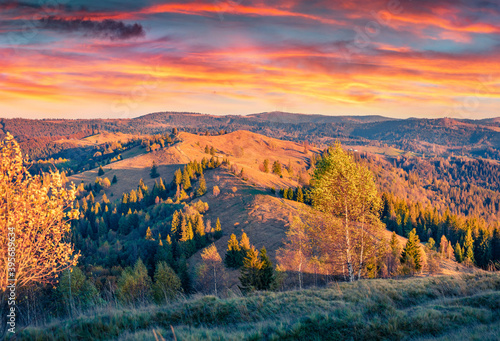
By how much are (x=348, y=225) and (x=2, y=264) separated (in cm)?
2264

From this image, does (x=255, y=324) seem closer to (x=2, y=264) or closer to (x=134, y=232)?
(x=2, y=264)

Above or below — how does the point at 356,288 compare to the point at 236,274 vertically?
above

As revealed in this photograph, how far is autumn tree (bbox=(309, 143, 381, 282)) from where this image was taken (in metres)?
23.9

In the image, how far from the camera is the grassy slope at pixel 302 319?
881 centimetres

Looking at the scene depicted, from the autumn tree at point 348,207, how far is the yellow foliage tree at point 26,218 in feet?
64.1

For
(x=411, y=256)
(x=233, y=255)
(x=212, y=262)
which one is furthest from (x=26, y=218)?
(x=233, y=255)

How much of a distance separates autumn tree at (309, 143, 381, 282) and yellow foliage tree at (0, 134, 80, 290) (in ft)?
64.1

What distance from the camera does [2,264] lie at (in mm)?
9695

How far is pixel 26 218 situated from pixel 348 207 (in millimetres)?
22183

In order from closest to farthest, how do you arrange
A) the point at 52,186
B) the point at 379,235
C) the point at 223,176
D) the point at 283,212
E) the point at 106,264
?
the point at 52,186 → the point at 379,235 → the point at 106,264 → the point at 283,212 → the point at 223,176

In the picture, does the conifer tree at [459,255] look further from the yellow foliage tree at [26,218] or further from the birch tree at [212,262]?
the yellow foliage tree at [26,218]

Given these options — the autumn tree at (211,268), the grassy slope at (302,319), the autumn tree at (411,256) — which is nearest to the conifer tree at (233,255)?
the autumn tree at (211,268)

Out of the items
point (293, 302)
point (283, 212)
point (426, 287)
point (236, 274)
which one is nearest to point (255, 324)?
point (293, 302)

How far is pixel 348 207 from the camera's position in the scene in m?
24.4
